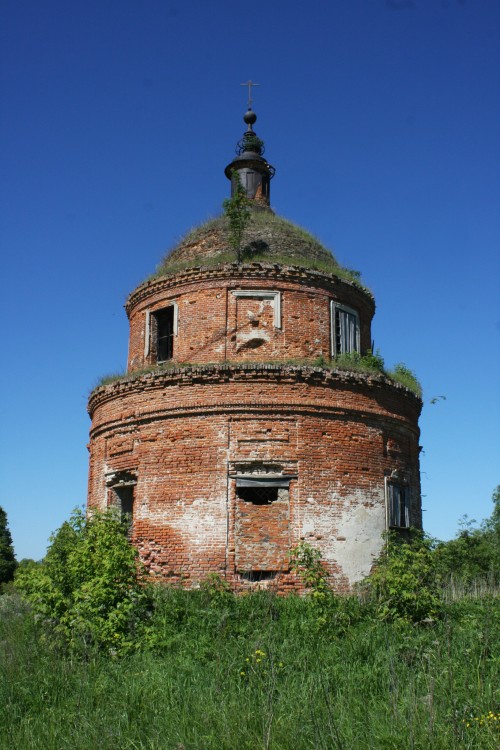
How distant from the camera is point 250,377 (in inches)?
523

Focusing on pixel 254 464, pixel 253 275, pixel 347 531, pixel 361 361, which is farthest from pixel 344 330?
pixel 347 531

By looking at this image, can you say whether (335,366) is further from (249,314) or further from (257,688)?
(257,688)

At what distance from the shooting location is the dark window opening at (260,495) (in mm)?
12969

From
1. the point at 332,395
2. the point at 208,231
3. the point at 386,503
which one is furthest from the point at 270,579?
the point at 208,231

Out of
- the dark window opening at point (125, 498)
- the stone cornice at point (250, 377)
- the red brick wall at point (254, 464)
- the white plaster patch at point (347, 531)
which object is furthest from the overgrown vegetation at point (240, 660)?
the stone cornice at point (250, 377)

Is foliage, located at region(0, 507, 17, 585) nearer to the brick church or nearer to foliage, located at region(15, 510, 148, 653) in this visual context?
the brick church

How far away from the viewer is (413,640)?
8.74 m

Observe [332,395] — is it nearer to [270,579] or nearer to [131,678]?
[270,579]

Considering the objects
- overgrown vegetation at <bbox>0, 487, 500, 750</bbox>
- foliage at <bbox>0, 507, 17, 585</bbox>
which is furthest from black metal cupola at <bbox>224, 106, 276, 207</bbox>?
foliage at <bbox>0, 507, 17, 585</bbox>

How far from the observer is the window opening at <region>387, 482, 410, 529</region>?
13.9 meters

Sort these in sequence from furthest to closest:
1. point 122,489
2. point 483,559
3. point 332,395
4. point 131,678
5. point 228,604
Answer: point 483,559
point 122,489
point 332,395
point 228,604
point 131,678

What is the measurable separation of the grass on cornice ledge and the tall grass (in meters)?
4.68

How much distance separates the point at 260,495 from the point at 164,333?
16.4 ft

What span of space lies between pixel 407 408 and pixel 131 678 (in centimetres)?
933
